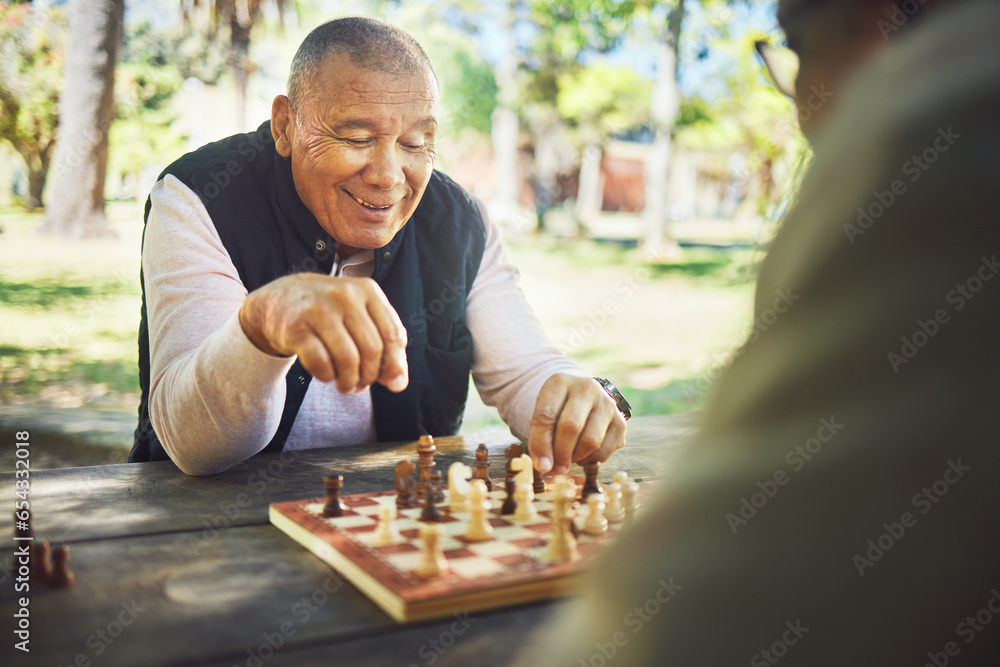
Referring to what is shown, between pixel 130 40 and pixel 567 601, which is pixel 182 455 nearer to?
pixel 567 601

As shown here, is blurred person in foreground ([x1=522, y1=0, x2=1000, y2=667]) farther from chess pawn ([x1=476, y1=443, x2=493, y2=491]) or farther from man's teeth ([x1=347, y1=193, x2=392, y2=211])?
man's teeth ([x1=347, y1=193, x2=392, y2=211])

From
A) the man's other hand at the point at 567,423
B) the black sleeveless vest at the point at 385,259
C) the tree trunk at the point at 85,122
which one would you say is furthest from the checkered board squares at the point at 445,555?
the tree trunk at the point at 85,122

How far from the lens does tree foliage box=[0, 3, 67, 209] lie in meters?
7.11

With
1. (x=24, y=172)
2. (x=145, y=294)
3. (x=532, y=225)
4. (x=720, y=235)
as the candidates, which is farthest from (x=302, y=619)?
(x=720, y=235)

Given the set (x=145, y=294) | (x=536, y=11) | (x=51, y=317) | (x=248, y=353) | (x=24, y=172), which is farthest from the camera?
(x=536, y=11)

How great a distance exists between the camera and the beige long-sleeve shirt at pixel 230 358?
1.57 metres

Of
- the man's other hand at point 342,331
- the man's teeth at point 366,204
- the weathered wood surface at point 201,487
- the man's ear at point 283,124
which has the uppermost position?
the man's ear at point 283,124

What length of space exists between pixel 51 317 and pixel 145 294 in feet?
19.3

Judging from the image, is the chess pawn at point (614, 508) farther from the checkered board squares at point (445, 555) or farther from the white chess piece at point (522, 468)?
the white chess piece at point (522, 468)

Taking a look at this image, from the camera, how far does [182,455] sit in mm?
1653

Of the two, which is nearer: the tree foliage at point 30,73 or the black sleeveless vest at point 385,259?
the black sleeveless vest at point 385,259

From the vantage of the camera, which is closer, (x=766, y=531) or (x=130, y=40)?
(x=766, y=531)

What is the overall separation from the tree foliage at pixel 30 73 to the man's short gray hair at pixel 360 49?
6.50 metres

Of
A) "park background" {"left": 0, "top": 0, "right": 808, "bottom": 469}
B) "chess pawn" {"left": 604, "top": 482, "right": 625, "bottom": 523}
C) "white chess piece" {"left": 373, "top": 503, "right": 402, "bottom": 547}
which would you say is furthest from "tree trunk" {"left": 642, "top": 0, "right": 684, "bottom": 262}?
"white chess piece" {"left": 373, "top": 503, "right": 402, "bottom": 547}
